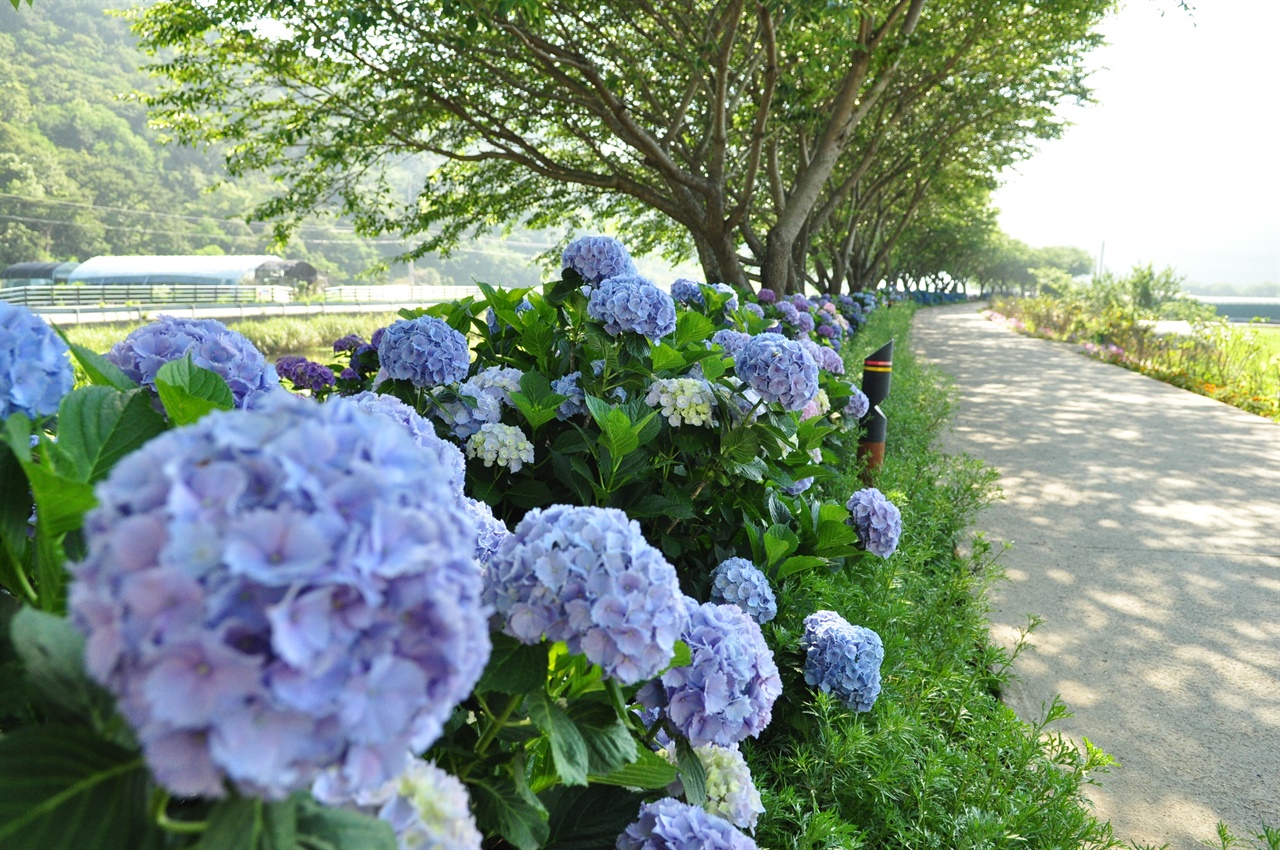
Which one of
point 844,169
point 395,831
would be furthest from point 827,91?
point 395,831

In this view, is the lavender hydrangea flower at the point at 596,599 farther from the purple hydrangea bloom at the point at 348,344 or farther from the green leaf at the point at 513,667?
the purple hydrangea bloom at the point at 348,344

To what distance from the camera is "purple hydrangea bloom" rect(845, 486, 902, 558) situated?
3100 mm

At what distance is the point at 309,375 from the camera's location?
13.5ft

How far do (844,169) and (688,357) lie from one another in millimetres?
14353

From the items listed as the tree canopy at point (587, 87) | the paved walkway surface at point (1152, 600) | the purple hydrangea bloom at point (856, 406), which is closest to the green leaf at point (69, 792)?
the paved walkway surface at point (1152, 600)

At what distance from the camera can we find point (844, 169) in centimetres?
1574

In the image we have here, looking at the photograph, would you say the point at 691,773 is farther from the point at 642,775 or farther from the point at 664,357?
the point at 664,357

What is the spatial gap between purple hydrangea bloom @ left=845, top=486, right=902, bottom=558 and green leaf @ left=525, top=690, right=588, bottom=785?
88.6 inches

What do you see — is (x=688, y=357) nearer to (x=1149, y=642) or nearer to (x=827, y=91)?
(x=1149, y=642)

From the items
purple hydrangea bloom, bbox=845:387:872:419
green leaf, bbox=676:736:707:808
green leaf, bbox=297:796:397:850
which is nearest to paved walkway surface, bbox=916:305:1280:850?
A: purple hydrangea bloom, bbox=845:387:872:419

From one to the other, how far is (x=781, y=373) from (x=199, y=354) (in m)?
1.64

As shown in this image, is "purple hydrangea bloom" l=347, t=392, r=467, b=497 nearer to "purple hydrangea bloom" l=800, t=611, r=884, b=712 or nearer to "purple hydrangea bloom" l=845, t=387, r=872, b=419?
"purple hydrangea bloom" l=800, t=611, r=884, b=712

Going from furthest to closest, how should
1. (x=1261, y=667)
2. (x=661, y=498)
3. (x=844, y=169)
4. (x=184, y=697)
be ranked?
(x=844, y=169) < (x=1261, y=667) < (x=661, y=498) < (x=184, y=697)

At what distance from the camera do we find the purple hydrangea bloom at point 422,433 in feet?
4.42
